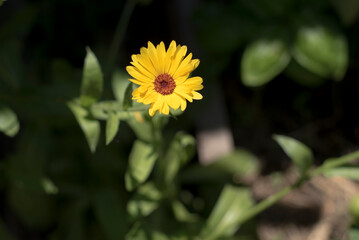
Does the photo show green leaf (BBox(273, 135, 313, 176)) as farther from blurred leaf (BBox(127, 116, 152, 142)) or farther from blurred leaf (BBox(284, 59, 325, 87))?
blurred leaf (BBox(284, 59, 325, 87))

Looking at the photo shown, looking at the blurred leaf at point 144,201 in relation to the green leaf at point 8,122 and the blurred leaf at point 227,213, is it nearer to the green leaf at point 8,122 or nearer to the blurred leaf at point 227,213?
the blurred leaf at point 227,213

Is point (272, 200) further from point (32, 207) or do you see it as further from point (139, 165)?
point (32, 207)

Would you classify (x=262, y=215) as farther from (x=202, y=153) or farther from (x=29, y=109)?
(x=29, y=109)

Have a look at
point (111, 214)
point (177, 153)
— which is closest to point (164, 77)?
point (177, 153)

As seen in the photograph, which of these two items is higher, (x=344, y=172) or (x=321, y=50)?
(x=321, y=50)

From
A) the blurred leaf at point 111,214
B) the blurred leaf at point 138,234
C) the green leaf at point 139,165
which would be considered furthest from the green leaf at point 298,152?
the blurred leaf at point 111,214
